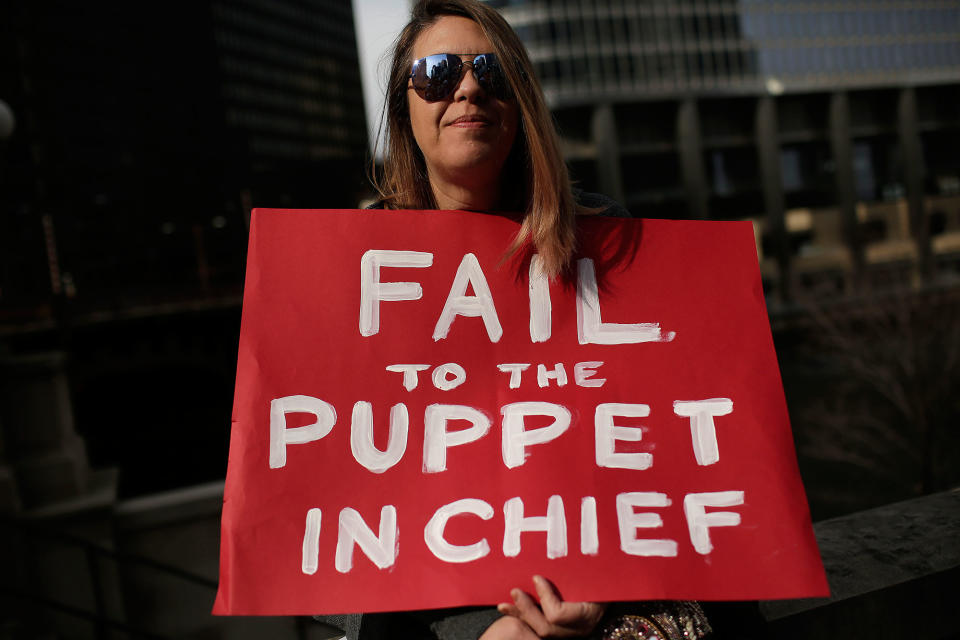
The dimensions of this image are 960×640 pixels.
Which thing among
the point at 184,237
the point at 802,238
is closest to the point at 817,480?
the point at 802,238

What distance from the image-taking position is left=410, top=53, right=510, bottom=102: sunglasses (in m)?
1.38

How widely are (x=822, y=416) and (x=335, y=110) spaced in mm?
81289

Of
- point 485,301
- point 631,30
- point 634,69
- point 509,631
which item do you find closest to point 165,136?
point 631,30

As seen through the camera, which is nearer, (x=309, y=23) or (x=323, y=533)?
(x=323, y=533)

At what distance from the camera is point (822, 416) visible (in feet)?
51.4

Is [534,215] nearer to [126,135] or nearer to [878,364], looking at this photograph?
[878,364]

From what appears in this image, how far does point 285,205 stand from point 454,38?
30708 mm

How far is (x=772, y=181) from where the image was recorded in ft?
147

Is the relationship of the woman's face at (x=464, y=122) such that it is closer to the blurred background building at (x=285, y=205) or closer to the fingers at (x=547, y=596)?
the fingers at (x=547, y=596)

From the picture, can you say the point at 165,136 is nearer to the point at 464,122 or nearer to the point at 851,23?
the point at 851,23

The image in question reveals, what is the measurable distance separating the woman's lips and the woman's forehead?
0.47 feet

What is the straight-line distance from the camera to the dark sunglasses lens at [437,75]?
1.38 metres

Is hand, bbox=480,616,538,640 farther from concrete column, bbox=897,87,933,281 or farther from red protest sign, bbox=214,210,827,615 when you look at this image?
concrete column, bbox=897,87,933,281

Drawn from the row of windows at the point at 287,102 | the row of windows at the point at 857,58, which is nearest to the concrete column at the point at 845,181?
the row of windows at the point at 857,58
